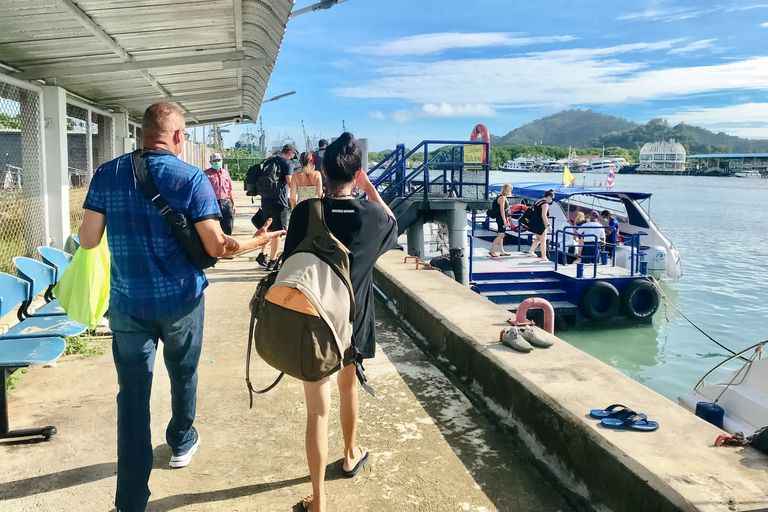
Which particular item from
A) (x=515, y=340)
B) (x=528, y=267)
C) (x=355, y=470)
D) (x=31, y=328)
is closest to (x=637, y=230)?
(x=528, y=267)

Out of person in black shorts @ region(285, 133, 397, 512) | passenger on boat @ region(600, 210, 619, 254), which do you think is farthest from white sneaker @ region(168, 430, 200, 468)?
passenger on boat @ region(600, 210, 619, 254)

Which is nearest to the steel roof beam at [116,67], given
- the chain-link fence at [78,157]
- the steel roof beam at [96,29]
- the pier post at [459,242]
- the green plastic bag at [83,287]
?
the steel roof beam at [96,29]

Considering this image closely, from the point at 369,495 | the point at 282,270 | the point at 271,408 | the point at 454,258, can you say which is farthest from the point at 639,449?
the point at 454,258

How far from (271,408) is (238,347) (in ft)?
4.89

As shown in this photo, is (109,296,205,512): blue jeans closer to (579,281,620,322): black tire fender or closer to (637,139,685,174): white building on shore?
(579,281,620,322): black tire fender

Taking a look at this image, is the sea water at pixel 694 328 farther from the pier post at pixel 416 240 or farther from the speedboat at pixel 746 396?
the speedboat at pixel 746 396

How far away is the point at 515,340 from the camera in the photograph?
14.1ft

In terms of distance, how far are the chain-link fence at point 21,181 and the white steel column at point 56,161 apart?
0.50ft

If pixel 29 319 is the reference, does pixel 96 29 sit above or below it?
above

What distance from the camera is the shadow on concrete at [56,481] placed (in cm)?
290

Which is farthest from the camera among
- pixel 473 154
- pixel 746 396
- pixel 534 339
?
pixel 473 154

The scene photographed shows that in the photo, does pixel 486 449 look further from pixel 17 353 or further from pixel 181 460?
pixel 17 353

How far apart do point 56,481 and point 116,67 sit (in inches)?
183

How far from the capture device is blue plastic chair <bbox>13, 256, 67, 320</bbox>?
4328 mm
